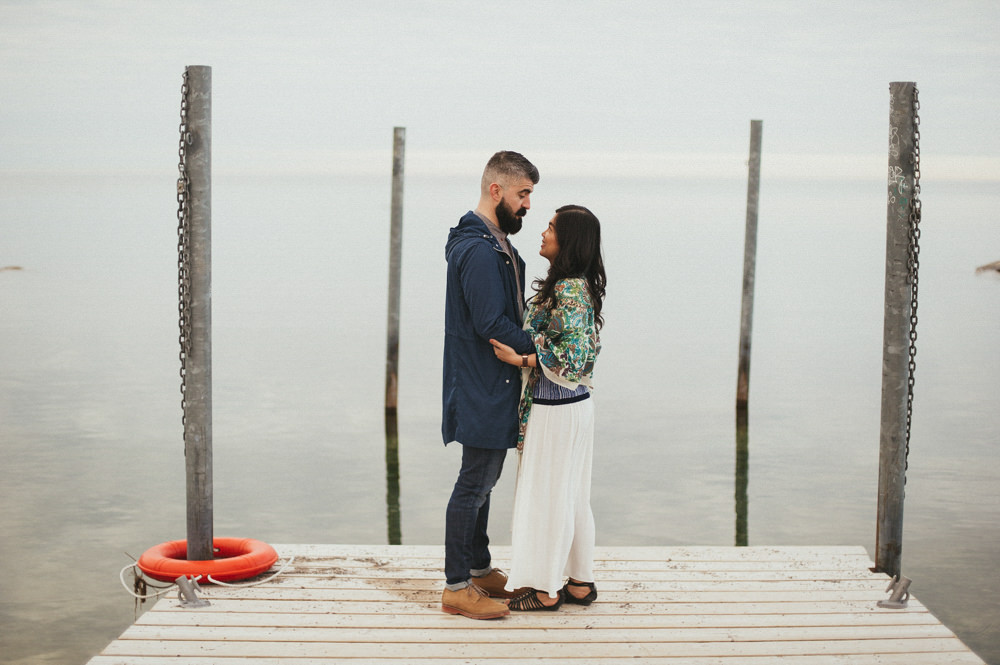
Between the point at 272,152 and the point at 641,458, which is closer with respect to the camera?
the point at 641,458

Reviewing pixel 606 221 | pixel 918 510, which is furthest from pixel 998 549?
pixel 606 221

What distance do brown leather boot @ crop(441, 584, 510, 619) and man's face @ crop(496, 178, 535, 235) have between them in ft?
4.60

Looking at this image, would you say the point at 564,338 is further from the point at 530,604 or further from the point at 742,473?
the point at 742,473

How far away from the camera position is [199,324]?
16.8 feet

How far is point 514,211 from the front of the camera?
4527 millimetres

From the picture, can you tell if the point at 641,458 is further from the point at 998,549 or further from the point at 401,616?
the point at 401,616

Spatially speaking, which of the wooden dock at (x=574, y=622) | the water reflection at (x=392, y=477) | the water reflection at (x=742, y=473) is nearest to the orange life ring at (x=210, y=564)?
the wooden dock at (x=574, y=622)

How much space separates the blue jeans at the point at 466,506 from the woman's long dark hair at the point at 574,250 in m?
0.64

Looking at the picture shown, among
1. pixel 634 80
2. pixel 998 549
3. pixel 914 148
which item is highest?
pixel 634 80

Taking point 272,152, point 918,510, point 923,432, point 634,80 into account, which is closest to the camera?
point 918,510

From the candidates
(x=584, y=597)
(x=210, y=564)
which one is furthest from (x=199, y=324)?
(x=584, y=597)

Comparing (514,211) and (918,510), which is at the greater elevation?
(514,211)

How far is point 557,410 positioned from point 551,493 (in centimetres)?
32

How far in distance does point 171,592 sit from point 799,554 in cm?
276
